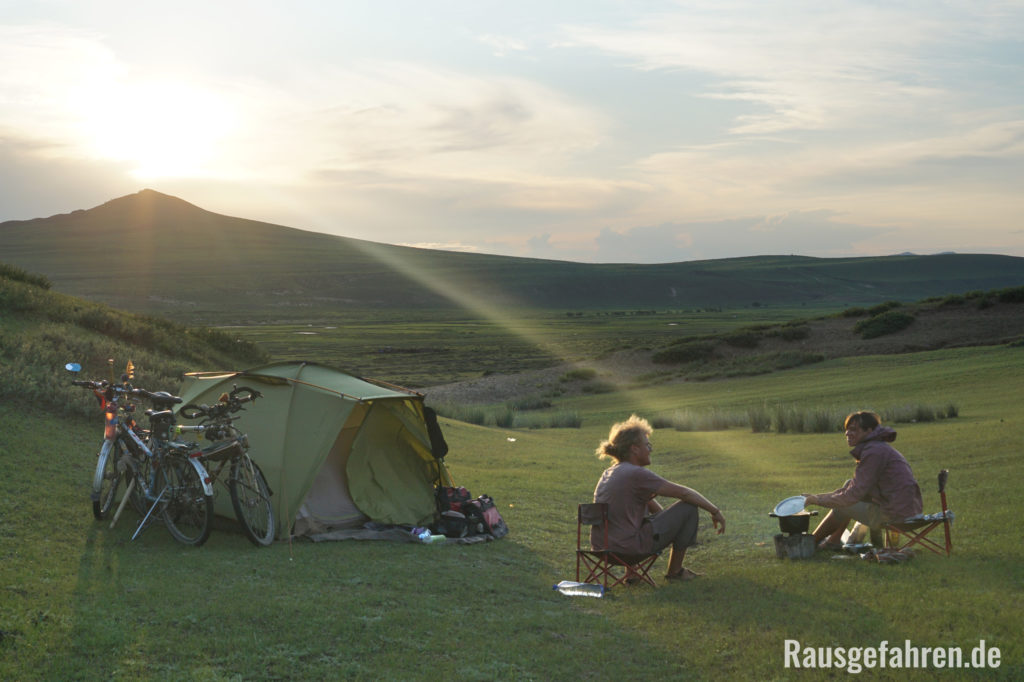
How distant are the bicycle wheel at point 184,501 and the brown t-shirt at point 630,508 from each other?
4.40 metres

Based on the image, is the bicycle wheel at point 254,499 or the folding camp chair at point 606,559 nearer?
the folding camp chair at point 606,559

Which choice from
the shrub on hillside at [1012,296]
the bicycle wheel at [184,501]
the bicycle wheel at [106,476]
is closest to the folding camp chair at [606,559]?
the bicycle wheel at [184,501]

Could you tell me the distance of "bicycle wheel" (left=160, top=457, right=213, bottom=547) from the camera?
32.3ft

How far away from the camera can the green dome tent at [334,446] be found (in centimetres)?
1119

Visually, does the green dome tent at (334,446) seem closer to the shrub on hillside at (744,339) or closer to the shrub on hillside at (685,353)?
the shrub on hillside at (685,353)

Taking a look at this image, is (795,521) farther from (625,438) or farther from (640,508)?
(625,438)

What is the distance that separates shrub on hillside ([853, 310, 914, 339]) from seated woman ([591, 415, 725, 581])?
40526mm

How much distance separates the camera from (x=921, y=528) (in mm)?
9430

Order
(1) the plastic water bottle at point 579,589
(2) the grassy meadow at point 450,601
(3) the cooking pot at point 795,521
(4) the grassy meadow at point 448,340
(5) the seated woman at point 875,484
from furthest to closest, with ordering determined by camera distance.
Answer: (4) the grassy meadow at point 448,340
(3) the cooking pot at point 795,521
(5) the seated woman at point 875,484
(1) the plastic water bottle at point 579,589
(2) the grassy meadow at point 450,601

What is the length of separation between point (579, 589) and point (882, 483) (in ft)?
10.7

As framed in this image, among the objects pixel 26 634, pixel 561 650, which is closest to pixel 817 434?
pixel 561 650

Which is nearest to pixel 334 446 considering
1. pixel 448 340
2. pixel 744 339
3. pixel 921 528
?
pixel 921 528

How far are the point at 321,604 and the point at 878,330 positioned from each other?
43670 mm

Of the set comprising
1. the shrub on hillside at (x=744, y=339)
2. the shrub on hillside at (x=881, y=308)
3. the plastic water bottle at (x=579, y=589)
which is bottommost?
the plastic water bottle at (x=579, y=589)
